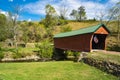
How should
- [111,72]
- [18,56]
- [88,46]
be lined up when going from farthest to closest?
[18,56] < [88,46] < [111,72]

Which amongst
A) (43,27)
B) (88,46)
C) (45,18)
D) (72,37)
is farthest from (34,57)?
(45,18)

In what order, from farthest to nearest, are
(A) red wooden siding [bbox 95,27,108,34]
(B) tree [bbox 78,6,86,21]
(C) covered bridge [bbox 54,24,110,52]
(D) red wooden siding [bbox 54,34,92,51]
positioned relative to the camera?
1. (B) tree [bbox 78,6,86,21]
2. (D) red wooden siding [bbox 54,34,92,51]
3. (A) red wooden siding [bbox 95,27,108,34]
4. (C) covered bridge [bbox 54,24,110,52]

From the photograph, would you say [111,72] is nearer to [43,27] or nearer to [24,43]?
[24,43]

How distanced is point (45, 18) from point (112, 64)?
45.4 meters

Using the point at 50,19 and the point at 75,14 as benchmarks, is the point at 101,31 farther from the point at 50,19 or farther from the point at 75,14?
the point at 75,14

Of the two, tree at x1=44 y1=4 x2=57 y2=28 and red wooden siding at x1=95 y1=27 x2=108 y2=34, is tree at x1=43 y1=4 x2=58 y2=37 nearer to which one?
tree at x1=44 y1=4 x2=57 y2=28

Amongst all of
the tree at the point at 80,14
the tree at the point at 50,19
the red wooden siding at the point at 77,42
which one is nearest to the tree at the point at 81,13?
the tree at the point at 80,14

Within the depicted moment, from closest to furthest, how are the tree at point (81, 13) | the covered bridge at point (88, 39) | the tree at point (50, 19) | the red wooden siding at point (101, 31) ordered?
Result: the covered bridge at point (88, 39) → the red wooden siding at point (101, 31) → the tree at point (50, 19) → the tree at point (81, 13)

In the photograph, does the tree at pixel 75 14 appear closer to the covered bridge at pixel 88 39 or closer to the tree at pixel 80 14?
the tree at pixel 80 14

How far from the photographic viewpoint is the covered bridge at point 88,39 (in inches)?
810

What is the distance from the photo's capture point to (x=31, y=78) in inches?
502

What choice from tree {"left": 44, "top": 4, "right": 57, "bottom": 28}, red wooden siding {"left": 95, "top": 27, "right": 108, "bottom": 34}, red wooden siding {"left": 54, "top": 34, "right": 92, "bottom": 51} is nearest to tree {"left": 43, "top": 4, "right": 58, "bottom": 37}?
tree {"left": 44, "top": 4, "right": 57, "bottom": 28}

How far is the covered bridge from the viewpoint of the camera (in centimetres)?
2058

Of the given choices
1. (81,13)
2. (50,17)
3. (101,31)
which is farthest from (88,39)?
(81,13)
